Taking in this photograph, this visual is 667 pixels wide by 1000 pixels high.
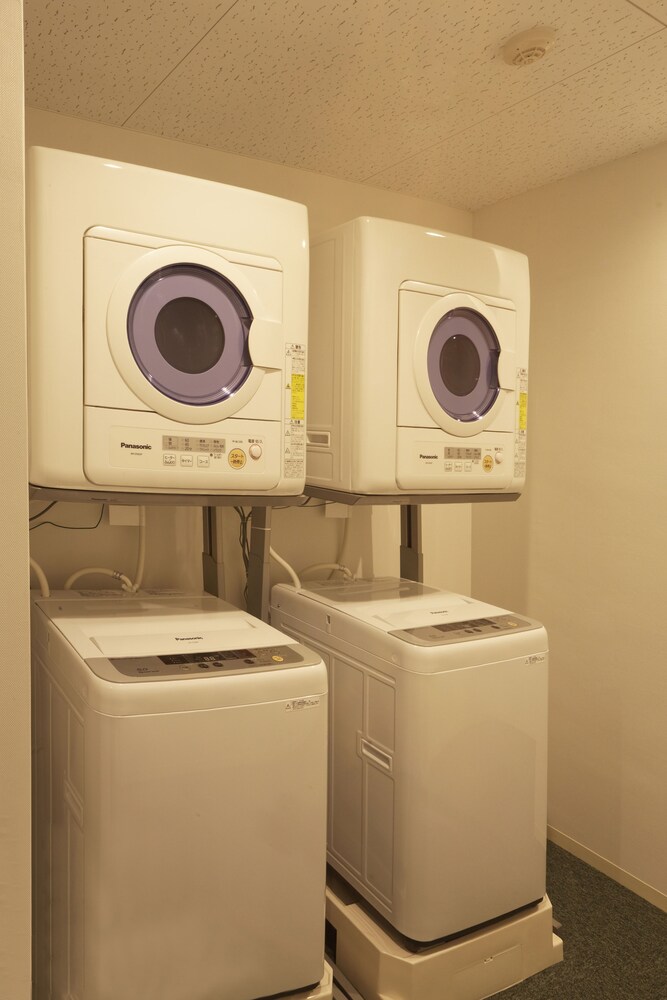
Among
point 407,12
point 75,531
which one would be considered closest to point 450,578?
point 75,531

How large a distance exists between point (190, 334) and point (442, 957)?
1.59m

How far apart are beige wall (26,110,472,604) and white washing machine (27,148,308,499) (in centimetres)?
67

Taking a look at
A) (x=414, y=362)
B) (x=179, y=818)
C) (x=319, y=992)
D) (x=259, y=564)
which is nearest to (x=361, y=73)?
(x=414, y=362)

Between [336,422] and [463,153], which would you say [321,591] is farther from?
[463,153]

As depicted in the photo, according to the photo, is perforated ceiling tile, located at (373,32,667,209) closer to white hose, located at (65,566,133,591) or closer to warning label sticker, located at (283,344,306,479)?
warning label sticker, located at (283,344,306,479)

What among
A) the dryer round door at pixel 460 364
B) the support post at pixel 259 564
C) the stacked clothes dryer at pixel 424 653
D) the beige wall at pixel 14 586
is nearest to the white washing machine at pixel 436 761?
the stacked clothes dryer at pixel 424 653

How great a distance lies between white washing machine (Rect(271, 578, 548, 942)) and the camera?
174 centimetres

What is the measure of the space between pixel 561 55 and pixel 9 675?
1.88 m

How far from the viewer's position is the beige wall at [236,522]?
7.35 feet

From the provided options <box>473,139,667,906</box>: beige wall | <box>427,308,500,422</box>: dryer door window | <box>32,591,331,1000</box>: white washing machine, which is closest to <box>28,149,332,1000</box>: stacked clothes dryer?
<box>32,591,331,1000</box>: white washing machine

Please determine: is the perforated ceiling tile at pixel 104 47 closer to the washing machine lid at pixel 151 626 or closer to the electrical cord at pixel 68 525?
the electrical cord at pixel 68 525

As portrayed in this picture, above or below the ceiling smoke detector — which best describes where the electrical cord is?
below

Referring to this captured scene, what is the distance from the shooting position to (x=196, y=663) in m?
1.48

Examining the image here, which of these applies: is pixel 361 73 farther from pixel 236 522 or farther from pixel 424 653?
pixel 424 653
